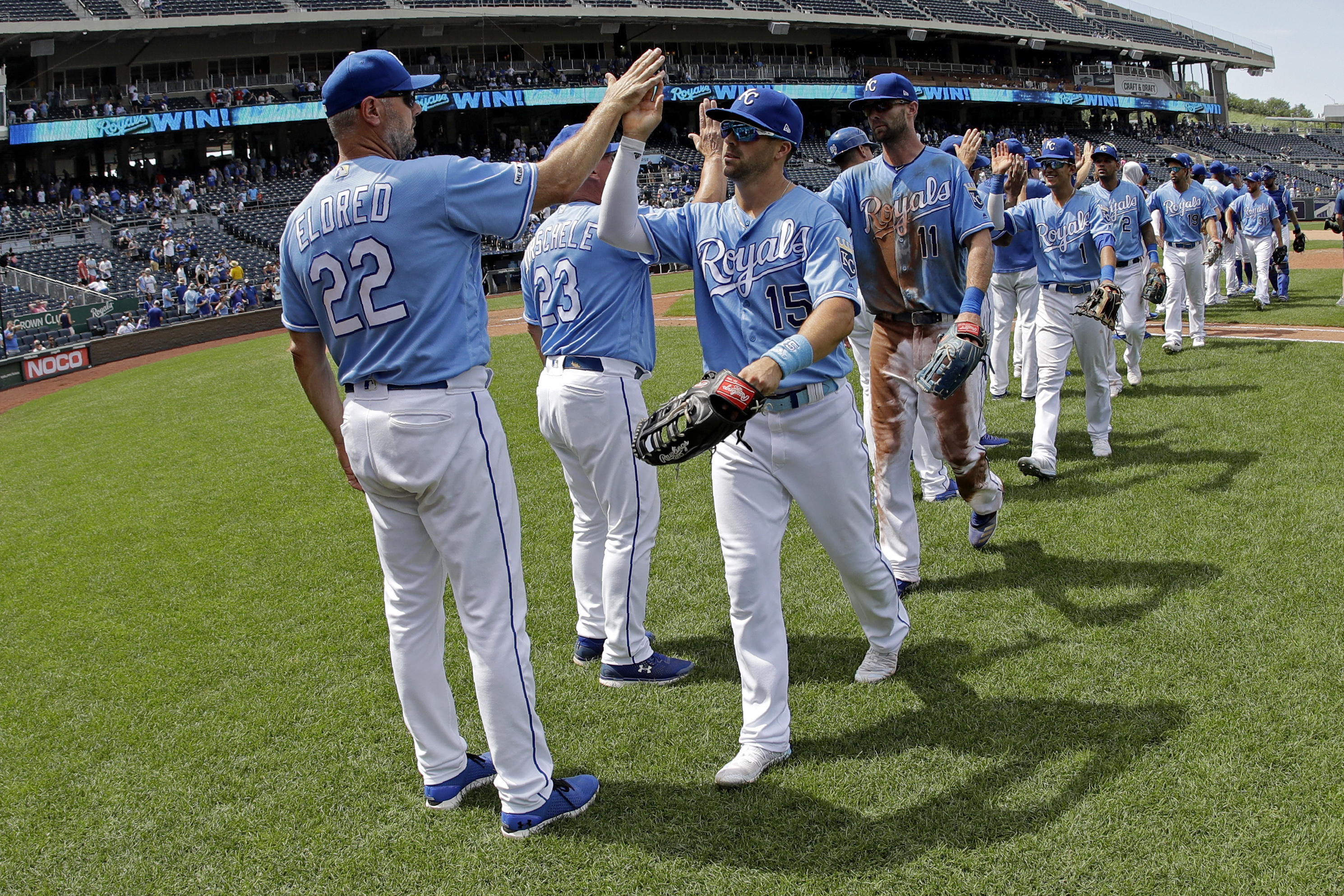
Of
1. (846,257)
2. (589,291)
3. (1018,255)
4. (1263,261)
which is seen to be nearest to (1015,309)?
(1018,255)

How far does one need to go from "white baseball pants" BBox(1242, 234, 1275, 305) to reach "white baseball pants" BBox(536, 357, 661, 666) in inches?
555

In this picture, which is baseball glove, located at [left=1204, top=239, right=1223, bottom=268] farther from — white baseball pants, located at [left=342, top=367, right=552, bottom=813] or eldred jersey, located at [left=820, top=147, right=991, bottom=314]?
white baseball pants, located at [left=342, top=367, right=552, bottom=813]

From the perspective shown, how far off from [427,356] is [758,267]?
1.27 m

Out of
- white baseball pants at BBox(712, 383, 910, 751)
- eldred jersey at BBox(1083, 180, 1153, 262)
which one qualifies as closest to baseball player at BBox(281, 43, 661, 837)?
white baseball pants at BBox(712, 383, 910, 751)

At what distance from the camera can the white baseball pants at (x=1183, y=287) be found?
12.3 m

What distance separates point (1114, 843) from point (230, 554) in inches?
248

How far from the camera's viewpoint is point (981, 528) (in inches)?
235

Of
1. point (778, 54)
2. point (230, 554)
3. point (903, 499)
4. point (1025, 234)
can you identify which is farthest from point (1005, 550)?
point (778, 54)

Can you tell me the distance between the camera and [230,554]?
7414 mm

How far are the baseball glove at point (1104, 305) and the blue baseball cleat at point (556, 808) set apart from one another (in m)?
5.35

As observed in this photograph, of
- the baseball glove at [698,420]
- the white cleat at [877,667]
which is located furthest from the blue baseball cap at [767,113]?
the white cleat at [877,667]

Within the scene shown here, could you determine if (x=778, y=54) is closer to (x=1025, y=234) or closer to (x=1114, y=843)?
(x=1025, y=234)

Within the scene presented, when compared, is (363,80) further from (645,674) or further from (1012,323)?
(1012,323)

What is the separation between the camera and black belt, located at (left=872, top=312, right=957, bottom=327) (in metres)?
5.44
